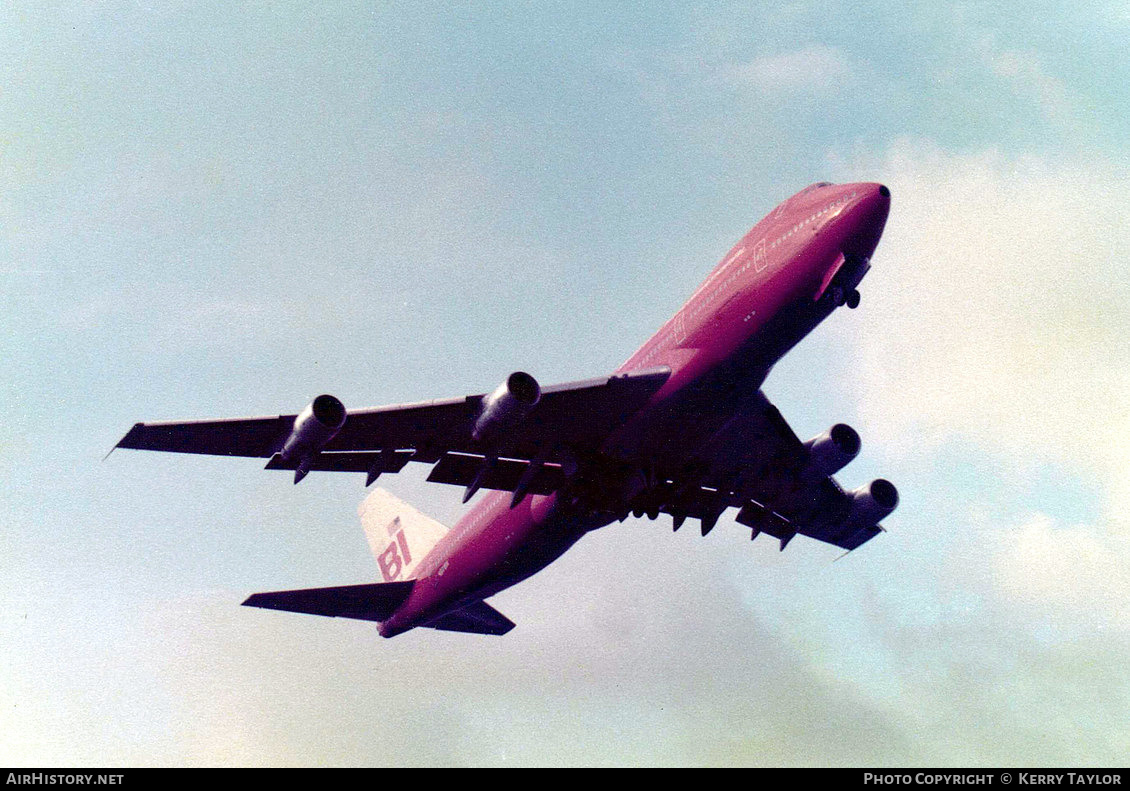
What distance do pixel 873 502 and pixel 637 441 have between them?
455 inches

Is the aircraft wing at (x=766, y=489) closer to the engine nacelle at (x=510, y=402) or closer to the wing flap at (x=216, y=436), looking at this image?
the engine nacelle at (x=510, y=402)

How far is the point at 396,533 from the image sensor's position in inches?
1715

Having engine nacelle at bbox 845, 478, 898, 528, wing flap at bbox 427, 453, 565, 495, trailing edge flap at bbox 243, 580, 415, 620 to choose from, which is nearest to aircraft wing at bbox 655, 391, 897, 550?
engine nacelle at bbox 845, 478, 898, 528

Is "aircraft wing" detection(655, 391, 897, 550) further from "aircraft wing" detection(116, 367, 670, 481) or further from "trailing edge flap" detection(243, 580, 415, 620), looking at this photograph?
"trailing edge flap" detection(243, 580, 415, 620)

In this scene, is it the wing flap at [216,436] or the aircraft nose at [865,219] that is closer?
the wing flap at [216,436]

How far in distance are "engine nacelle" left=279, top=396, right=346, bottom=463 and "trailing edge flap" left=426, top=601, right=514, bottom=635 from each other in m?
16.2

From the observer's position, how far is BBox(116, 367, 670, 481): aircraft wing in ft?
82.8

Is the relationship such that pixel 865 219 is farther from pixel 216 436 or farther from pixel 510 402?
pixel 216 436

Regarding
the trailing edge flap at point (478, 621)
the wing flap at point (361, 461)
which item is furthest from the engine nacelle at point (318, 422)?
the trailing edge flap at point (478, 621)

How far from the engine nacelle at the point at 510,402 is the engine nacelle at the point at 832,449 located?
12163 mm

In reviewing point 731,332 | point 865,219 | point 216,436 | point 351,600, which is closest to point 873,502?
point 731,332

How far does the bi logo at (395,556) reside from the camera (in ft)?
137

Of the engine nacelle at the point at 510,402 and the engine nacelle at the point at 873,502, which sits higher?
the engine nacelle at the point at 873,502
